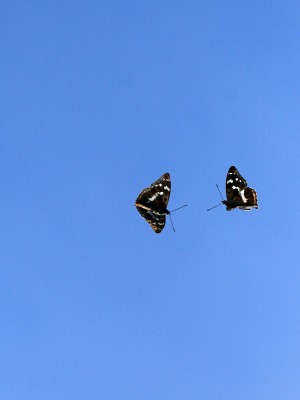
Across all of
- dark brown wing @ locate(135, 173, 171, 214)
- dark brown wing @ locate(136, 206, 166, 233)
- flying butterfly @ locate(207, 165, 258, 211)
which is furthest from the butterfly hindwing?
dark brown wing @ locate(136, 206, 166, 233)

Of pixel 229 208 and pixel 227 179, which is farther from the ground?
pixel 227 179

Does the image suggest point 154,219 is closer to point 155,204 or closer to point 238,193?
point 155,204

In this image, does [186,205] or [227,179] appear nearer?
[186,205]

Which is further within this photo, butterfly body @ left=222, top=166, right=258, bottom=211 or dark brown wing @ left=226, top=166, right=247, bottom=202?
dark brown wing @ left=226, top=166, right=247, bottom=202

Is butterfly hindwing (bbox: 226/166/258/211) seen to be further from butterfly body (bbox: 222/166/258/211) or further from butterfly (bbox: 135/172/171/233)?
butterfly (bbox: 135/172/171/233)

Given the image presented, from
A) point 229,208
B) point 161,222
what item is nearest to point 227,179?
point 229,208

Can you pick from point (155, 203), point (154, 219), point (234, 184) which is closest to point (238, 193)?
point (234, 184)

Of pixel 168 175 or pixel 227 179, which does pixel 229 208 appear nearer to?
pixel 227 179
